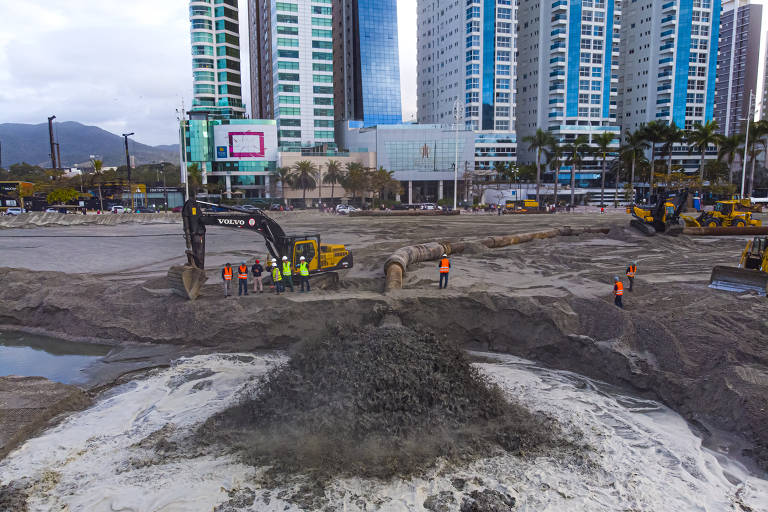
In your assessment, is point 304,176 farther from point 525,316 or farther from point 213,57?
point 525,316

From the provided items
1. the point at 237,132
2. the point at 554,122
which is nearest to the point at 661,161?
the point at 554,122

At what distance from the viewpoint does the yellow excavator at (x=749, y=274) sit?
16531mm

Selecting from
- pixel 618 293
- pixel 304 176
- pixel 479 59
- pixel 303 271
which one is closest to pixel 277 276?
pixel 303 271

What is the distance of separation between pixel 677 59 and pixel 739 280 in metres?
114

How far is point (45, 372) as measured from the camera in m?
14.1

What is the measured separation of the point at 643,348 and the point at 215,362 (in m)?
12.4

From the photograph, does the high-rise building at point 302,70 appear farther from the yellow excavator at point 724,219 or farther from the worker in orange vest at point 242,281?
the worker in orange vest at point 242,281

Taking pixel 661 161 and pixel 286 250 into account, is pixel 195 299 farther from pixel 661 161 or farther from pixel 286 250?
pixel 661 161

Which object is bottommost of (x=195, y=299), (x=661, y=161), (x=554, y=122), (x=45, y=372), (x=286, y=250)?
(x=45, y=372)

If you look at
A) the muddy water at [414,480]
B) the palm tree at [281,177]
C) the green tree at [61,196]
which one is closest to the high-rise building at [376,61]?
the palm tree at [281,177]

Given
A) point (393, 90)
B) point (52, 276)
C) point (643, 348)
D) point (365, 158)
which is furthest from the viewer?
point (393, 90)

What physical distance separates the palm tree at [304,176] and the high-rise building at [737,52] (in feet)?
385

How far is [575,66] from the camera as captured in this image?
10475 cm

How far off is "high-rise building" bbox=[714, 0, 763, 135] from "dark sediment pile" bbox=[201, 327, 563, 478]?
158m
